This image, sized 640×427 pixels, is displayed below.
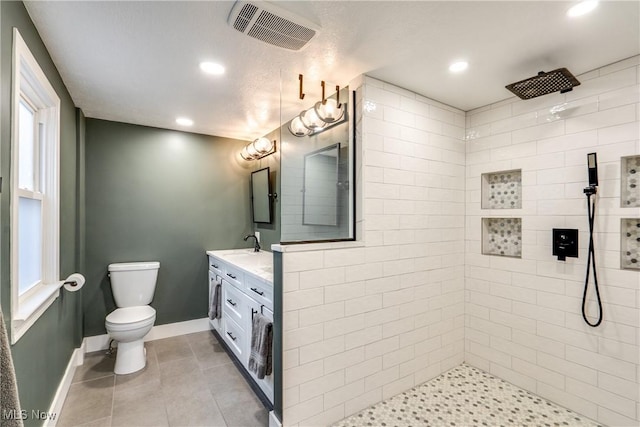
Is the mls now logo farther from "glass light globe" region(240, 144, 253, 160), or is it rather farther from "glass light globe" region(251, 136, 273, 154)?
"glass light globe" region(240, 144, 253, 160)

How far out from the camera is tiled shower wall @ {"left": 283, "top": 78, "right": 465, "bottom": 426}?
1.90 metres

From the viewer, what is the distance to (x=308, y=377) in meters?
1.90

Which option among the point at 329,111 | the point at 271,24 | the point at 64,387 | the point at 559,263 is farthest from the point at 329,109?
the point at 64,387

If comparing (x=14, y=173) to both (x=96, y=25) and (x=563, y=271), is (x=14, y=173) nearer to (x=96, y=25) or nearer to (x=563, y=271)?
(x=96, y=25)

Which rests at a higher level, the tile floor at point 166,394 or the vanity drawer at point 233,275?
the vanity drawer at point 233,275

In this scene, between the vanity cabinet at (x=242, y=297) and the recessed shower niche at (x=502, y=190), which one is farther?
the recessed shower niche at (x=502, y=190)

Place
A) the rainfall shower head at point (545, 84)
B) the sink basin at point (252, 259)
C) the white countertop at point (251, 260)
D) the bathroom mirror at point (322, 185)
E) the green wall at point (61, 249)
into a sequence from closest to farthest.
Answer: the green wall at point (61, 249)
the rainfall shower head at point (545, 84)
the bathroom mirror at point (322, 185)
the white countertop at point (251, 260)
the sink basin at point (252, 259)

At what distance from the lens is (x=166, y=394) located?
2.28 m

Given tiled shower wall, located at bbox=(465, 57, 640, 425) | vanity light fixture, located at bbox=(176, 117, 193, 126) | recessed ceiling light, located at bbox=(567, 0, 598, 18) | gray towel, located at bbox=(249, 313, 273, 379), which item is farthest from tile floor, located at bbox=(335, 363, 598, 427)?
vanity light fixture, located at bbox=(176, 117, 193, 126)

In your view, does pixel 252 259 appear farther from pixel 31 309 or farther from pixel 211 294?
pixel 31 309

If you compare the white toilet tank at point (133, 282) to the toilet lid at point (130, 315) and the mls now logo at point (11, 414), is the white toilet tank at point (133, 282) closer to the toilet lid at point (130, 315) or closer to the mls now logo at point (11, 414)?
the toilet lid at point (130, 315)

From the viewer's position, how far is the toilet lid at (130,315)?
255cm

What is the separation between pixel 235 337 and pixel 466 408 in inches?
75.7

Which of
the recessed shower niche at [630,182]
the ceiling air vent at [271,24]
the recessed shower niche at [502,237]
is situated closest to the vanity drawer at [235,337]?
the ceiling air vent at [271,24]
